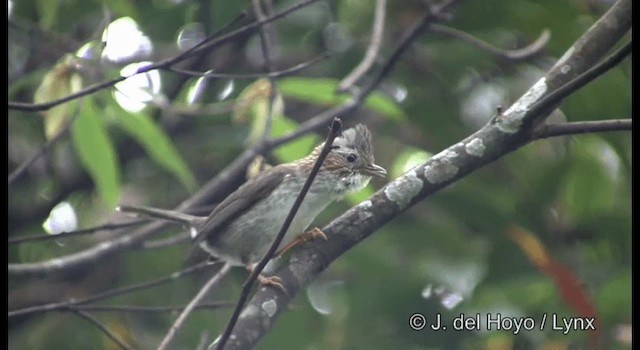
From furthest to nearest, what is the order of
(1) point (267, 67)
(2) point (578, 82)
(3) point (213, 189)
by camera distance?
1. (3) point (213, 189)
2. (1) point (267, 67)
3. (2) point (578, 82)

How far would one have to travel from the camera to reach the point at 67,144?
5.47 meters

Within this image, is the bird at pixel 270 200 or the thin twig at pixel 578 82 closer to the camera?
the thin twig at pixel 578 82

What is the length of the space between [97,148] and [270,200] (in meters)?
0.77

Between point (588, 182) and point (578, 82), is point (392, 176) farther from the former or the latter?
point (578, 82)

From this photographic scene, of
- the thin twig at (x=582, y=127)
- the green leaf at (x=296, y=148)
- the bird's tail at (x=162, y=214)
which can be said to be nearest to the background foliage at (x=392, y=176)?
the green leaf at (x=296, y=148)

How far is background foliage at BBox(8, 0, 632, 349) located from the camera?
15.5 feet

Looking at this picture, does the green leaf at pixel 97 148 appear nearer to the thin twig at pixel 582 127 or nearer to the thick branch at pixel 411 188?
the thick branch at pixel 411 188

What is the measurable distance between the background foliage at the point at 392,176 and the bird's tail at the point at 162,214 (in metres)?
0.27

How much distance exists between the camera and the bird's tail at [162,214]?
3953mm

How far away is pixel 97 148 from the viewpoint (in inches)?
163

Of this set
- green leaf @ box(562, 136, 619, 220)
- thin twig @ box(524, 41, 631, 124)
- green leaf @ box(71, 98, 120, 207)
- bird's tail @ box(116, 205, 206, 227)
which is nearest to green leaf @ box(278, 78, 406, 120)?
bird's tail @ box(116, 205, 206, 227)

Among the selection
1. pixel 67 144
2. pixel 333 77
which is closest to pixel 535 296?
pixel 333 77

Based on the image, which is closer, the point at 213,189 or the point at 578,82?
the point at 578,82

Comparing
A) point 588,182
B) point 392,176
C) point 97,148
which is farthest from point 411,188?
point 392,176
